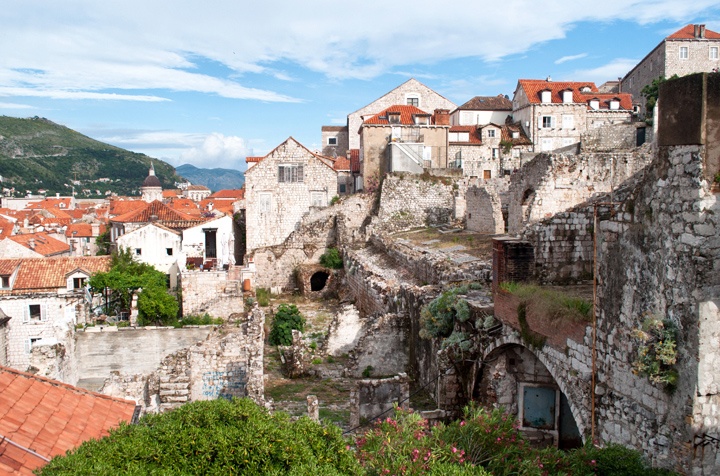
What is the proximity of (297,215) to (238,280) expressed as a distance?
833 centimetres

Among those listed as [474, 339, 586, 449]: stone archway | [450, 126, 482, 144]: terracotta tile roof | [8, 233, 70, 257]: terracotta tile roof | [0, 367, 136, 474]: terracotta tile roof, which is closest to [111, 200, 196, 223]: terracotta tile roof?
[8, 233, 70, 257]: terracotta tile roof

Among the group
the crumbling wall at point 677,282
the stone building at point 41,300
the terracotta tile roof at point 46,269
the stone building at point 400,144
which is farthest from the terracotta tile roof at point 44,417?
the stone building at point 400,144

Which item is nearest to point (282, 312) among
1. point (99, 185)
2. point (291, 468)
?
point (291, 468)

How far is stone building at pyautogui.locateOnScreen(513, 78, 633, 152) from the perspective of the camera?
142 feet

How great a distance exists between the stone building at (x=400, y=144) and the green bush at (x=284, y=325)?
16019mm

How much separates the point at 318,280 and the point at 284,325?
11926 millimetres

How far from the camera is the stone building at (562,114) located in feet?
142

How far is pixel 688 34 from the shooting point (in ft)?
166

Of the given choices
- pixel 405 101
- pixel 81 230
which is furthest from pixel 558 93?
pixel 81 230

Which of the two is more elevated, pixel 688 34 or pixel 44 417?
pixel 688 34

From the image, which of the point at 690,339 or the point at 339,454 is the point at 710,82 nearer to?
the point at 690,339

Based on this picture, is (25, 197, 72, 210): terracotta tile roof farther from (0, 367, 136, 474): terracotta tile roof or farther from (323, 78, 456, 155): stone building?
(0, 367, 136, 474): terracotta tile roof

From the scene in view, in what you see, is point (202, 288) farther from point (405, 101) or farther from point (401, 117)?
point (405, 101)

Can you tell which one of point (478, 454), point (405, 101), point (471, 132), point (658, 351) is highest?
point (405, 101)
